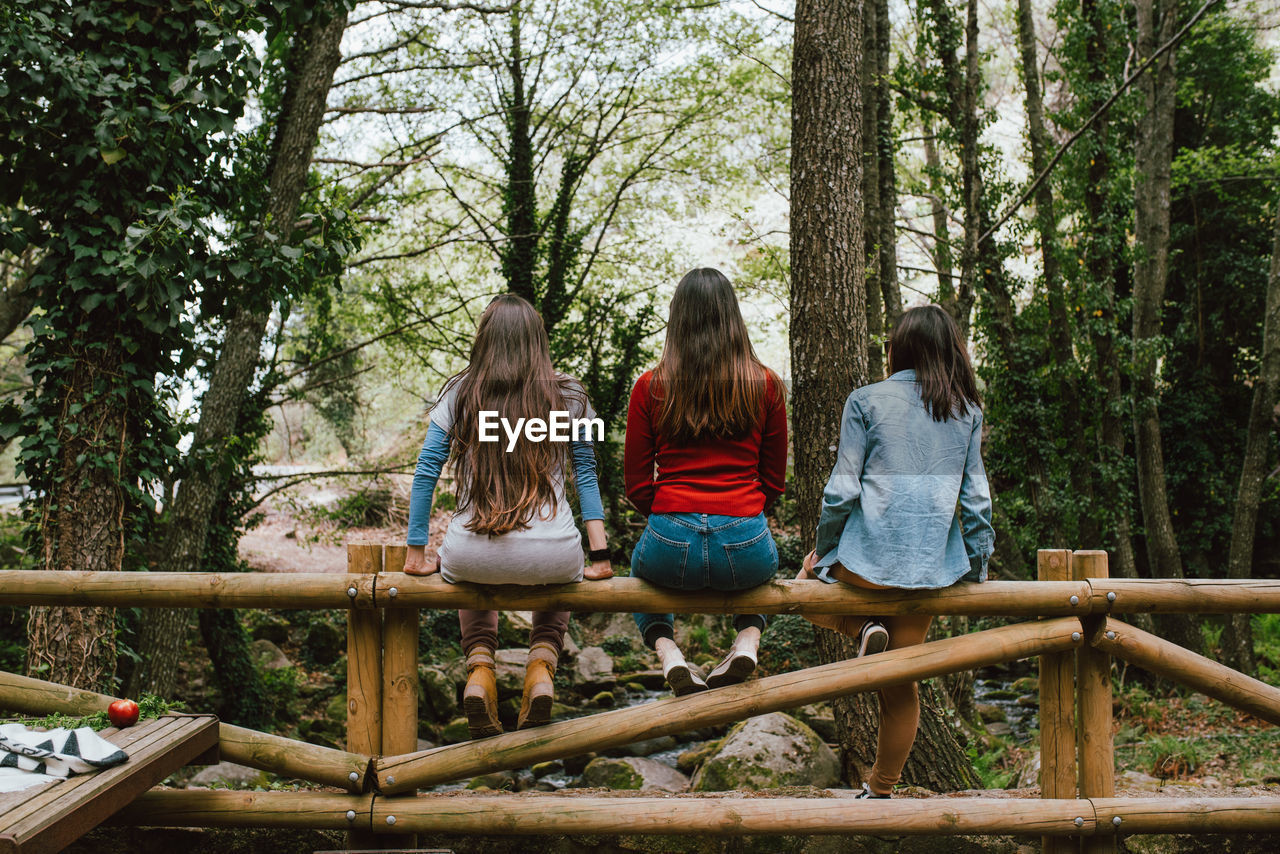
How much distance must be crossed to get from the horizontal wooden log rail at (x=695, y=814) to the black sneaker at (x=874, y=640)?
0.59 m

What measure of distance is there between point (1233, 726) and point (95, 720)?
10.8 metres

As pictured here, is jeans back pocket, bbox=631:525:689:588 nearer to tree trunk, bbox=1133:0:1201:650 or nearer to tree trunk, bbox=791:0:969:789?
tree trunk, bbox=791:0:969:789

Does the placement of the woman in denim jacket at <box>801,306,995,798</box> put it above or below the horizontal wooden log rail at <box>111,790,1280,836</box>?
above

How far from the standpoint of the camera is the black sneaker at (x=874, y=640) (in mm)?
3363

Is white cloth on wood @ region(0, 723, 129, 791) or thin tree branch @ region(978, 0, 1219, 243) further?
thin tree branch @ region(978, 0, 1219, 243)

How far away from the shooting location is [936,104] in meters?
11.3

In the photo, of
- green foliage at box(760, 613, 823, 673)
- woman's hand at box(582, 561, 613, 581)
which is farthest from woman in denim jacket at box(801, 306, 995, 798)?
green foliage at box(760, 613, 823, 673)

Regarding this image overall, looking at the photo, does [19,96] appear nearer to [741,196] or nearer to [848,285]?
[848,285]

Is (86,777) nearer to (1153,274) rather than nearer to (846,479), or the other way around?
(846,479)

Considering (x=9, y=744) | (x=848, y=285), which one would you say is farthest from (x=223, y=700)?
(x=848, y=285)

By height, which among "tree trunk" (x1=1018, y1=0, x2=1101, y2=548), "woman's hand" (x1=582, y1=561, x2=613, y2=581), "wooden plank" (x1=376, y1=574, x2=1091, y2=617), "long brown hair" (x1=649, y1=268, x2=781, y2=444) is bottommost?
"wooden plank" (x1=376, y1=574, x2=1091, y2=617)

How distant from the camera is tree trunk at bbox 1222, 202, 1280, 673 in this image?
31.5 ft

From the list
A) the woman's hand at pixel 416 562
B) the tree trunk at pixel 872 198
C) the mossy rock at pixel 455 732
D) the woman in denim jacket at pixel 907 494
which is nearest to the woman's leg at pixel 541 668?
the woman's hand at pixel 416 562

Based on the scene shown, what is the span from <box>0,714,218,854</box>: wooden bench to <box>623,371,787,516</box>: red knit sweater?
1.86 m
